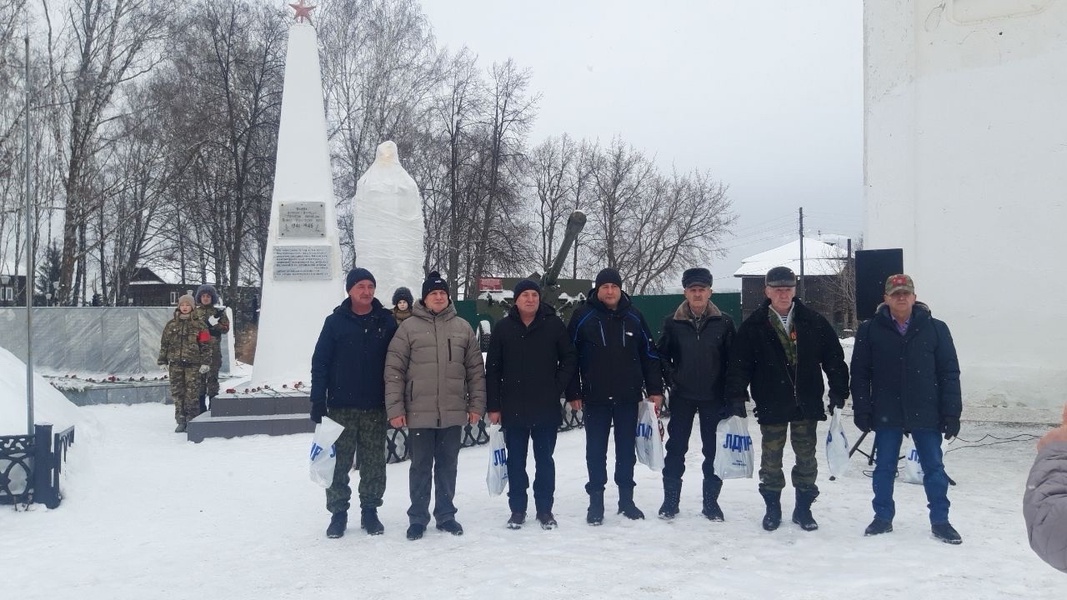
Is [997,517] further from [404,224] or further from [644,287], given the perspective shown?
[644,287]

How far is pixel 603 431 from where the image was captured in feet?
16.8

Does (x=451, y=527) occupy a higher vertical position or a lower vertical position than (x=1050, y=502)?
lower

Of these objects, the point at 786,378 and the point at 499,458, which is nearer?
the point at 786,378

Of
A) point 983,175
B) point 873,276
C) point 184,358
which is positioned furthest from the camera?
point 184,358

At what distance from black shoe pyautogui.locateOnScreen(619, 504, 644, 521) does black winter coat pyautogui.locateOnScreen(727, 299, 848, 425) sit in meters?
0.95

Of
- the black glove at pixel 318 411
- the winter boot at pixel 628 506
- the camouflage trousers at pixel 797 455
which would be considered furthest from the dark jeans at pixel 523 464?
the camouflage trousers at pixel 797 455

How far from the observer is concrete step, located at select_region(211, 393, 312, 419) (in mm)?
8891

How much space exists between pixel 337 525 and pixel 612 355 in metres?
1.99

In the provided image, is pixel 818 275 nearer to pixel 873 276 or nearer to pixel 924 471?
pixel 873 276

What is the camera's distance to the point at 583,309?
207 inches

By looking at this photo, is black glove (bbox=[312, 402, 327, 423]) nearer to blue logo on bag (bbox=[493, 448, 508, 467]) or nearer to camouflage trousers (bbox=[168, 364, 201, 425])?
blue logo on bag (bbox=[493, 448, 508, 467])

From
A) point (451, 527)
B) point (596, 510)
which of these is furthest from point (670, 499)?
point (451, 527)

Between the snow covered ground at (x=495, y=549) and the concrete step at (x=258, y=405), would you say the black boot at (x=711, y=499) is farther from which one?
the concrete step at (x=258, y=405)

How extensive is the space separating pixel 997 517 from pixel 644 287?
29.4 m
